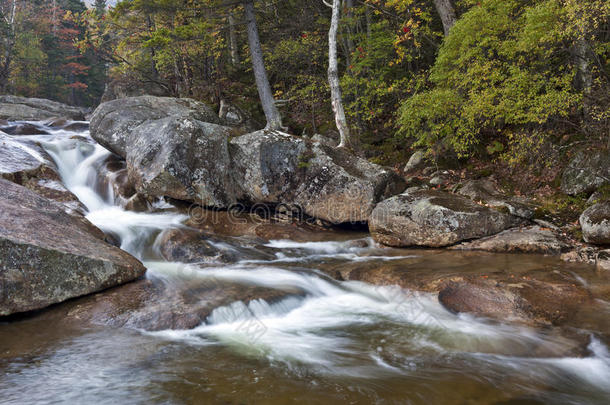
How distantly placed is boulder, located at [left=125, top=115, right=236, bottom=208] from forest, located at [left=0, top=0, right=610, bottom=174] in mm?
4218

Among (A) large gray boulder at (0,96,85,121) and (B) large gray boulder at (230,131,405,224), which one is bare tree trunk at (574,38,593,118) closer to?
(B) large gray boulder at (230,131,405,224)

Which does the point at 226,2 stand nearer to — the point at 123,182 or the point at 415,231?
the point at 123,182

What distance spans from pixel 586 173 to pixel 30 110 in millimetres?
24933

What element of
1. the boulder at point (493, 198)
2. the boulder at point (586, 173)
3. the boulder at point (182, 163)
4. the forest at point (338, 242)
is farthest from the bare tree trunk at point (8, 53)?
the boulder at point (586, 173)

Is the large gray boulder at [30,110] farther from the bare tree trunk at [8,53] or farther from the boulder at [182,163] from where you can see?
the boulder at [182,163]

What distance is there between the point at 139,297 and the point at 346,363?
306cm

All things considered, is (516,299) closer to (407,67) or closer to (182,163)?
(182,163)

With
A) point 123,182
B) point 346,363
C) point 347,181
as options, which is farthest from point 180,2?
point 346,363

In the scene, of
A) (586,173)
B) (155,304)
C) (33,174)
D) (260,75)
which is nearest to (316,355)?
(155,304)

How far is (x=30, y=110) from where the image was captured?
65.8 ft

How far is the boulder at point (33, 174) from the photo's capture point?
8.54m

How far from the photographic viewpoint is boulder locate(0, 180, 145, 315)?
4.57 m

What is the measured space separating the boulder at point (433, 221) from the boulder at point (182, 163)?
4099 mm

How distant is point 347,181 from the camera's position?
869cm
